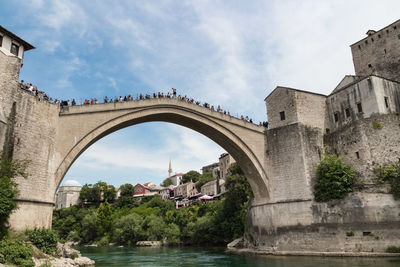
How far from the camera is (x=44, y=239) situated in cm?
1409

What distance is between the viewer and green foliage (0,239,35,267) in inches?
450

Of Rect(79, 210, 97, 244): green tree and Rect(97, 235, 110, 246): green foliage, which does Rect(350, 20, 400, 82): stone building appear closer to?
Rect(97, 235, 110, 246): green foliage

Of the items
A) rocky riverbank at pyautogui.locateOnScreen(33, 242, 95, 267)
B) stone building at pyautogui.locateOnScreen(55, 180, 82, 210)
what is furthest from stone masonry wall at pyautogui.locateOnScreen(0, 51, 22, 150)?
stone building at pyautogui.locateOnScreen(55, 180, 82, 210)

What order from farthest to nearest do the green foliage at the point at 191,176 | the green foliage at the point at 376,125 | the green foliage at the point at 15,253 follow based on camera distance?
the green foliage at the point at 191,176 < the green foliage at the point at 376,125 < the green foliage at the point at 15,253

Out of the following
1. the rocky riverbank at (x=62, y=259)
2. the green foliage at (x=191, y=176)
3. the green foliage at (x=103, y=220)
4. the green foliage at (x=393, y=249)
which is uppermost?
the green foliage at (x=191, y=176)

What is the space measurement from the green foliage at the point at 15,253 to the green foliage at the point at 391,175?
18.3 meters

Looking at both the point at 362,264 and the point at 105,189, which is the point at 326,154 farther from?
the point at 105,189

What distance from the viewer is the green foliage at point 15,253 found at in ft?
37.5

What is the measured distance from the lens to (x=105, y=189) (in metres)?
72.4

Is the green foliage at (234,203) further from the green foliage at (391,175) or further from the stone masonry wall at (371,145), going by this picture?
the green foliage at (391,175)

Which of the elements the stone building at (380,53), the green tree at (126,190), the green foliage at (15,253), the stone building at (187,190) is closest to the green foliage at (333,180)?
the stone building at (380,53)

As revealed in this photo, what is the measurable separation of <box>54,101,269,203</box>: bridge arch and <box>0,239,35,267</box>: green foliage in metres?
4.09

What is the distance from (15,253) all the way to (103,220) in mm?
42997

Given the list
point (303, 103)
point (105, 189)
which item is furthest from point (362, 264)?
point (105, 189)
